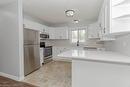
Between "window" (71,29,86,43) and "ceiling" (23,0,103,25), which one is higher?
"ceiling" (23,0,103,25)

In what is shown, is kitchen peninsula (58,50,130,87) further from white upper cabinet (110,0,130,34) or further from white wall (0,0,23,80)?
white wall (0,0,23,80)

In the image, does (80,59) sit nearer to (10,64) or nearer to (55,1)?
(55,1)

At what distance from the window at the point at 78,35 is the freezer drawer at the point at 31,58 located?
3.26 m

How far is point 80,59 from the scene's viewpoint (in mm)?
1923

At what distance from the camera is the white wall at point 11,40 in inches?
127

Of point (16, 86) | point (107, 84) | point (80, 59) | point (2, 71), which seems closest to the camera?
point (107, 84)

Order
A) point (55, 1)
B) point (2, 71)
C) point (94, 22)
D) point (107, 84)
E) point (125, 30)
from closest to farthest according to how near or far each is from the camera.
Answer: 1. point (125, 30)
2. point (107, 84)
3. point (55, 1)
4. point (2, 71)
5. point (94, 22)

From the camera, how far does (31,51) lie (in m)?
4.09

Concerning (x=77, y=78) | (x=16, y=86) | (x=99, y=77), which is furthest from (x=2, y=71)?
(x=99, y=77)

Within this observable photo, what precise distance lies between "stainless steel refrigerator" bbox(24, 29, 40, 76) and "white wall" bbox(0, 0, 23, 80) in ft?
1.42

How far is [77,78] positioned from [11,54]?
2558mm

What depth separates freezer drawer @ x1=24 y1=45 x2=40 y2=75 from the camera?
146 inches

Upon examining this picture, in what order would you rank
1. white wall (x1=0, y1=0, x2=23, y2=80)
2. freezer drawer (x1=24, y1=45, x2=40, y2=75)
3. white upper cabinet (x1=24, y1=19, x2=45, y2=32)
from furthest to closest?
white upper cabinet (x1=24, y1=19, x2=45, y2=32) < freezer drawer (x1=24, y1=45, x2=40, y2=75) < white wall (x1=0, y1=0, x2=23, y2=80)

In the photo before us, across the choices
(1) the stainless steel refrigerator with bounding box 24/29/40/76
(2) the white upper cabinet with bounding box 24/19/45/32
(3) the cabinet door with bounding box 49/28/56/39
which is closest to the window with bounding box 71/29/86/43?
(3) the cabinet door with bounding box 49/28/56/39
